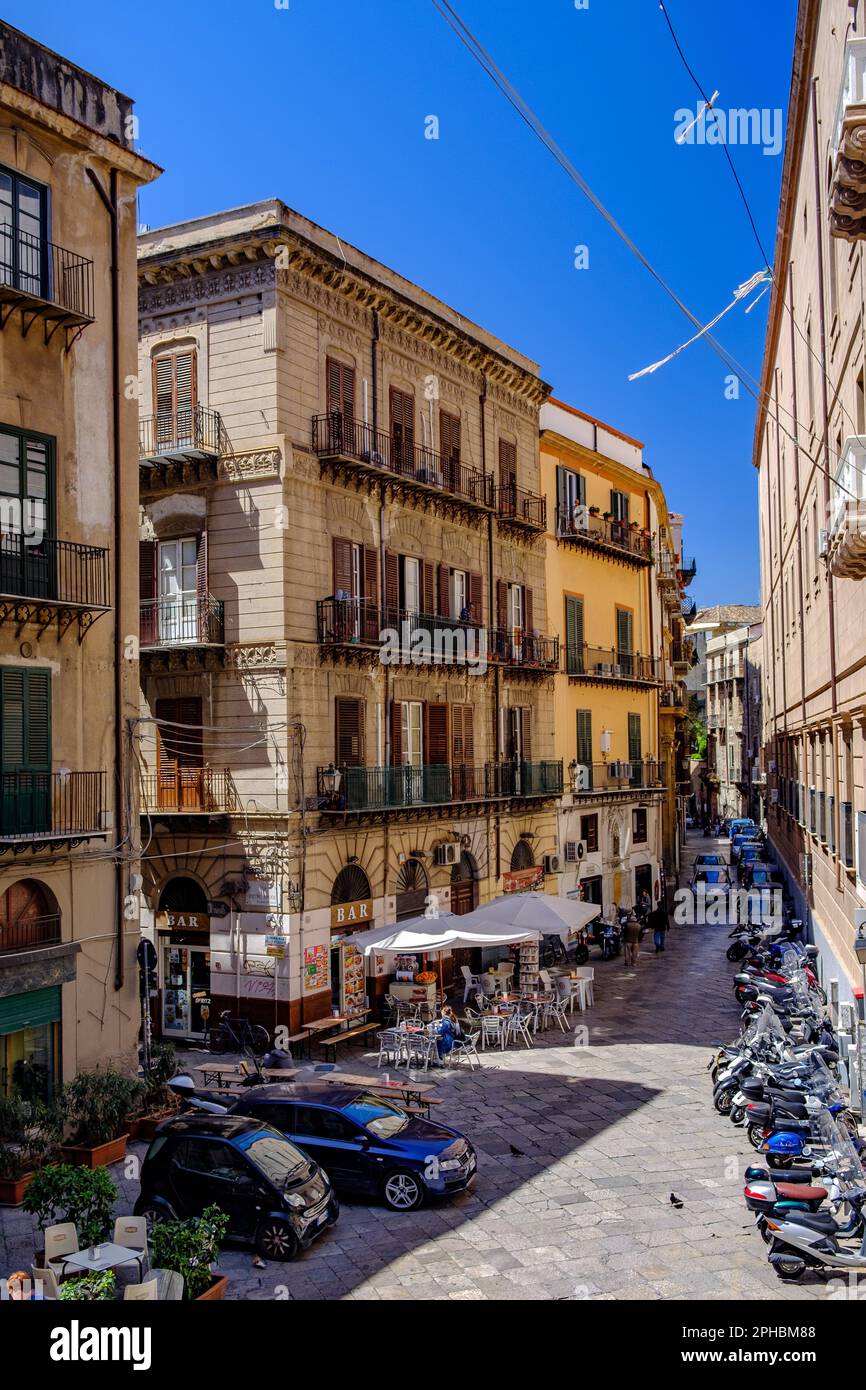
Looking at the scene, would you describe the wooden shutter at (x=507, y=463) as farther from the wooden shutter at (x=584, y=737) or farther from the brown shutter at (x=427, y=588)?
the wooden shutter at (x=584, y=737)

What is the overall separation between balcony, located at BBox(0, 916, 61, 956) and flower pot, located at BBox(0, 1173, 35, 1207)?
2959 millimetres

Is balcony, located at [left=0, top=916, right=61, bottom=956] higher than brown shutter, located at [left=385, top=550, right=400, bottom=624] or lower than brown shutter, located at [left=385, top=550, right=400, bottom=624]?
lower

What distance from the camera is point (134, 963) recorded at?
17812mm

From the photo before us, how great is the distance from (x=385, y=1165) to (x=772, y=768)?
39.0 meters

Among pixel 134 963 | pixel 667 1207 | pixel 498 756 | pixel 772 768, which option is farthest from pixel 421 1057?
pixel 772 768

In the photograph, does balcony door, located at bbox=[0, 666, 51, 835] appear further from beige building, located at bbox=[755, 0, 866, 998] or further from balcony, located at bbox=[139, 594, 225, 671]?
beige building, located at bbox=[755, 0, 866, 998]

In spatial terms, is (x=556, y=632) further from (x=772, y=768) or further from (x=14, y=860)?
(x=14, y=860)

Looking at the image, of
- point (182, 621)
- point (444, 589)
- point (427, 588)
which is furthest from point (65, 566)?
point (444, 589)

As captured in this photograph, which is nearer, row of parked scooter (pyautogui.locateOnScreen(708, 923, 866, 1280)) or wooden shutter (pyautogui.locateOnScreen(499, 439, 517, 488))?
row of parked scooter (pyautogui.locateOnScreen(708, 923, 866, 1280))

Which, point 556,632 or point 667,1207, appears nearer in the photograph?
point 667,1207

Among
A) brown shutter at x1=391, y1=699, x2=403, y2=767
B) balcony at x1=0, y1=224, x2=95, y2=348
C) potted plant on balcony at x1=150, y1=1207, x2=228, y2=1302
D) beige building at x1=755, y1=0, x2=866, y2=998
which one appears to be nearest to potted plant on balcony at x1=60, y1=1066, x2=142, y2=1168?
potted plant on balcony at x1=150, y1=1207, x2=228, y2=1302

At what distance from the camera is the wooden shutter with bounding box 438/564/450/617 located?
2947 cm

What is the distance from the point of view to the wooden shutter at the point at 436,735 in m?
28.6

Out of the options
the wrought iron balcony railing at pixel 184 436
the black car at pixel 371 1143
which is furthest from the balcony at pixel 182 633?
the black car at pixel 371 1143
